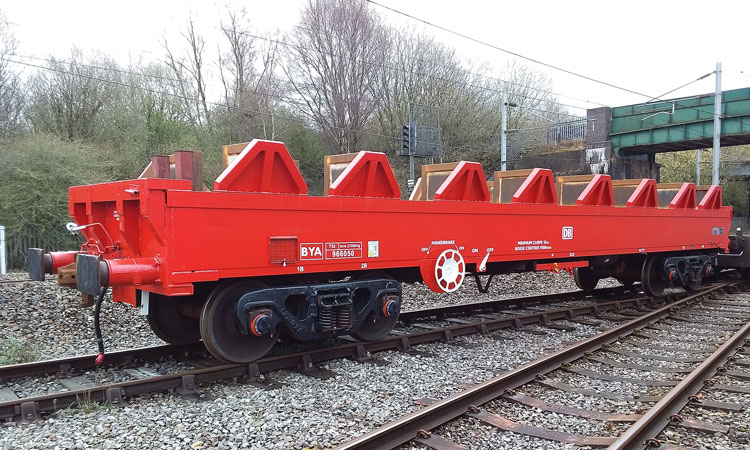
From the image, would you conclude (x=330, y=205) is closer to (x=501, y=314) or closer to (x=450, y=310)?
(x=450, y=310)

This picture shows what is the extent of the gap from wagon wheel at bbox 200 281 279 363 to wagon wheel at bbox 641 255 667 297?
8.77 m

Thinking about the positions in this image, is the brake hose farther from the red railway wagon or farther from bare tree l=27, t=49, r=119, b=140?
bare tree l=27, t=49, r=119, b=140

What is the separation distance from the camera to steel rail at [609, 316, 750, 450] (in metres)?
4.00

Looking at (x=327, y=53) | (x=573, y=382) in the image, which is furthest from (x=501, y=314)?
(x=327, y=53)

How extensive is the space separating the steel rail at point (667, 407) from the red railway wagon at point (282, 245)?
103 inches

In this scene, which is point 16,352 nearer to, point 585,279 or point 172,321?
point 172,321

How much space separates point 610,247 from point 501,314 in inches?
91.3

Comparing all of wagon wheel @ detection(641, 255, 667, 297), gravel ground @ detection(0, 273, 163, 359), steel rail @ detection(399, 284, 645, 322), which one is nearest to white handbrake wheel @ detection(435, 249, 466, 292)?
steel rail @ detection(399, 284, 645, 322)

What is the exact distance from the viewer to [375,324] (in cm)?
650

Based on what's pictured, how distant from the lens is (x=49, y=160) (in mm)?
15523

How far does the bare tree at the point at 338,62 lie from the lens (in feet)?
92.1

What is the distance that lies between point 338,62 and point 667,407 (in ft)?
85.9

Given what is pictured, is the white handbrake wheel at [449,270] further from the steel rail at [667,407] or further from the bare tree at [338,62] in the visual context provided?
the bare tree at [338,62]

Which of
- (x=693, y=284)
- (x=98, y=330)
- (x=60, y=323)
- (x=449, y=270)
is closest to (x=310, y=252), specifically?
A: (x=449, y=270)
